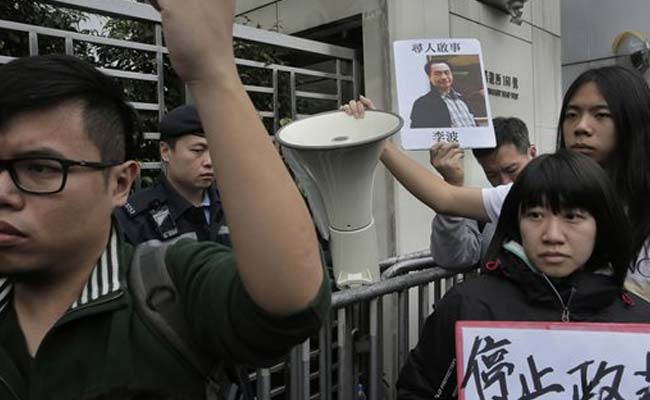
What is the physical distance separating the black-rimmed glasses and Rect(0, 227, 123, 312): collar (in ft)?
0.67

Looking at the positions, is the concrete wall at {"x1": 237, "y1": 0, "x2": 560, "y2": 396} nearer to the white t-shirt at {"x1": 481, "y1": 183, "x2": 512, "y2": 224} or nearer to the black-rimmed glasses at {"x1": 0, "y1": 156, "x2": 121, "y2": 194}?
the white t-shirt at {"x1": 481, "y1": 183, "x2": 512, "y2": 224}

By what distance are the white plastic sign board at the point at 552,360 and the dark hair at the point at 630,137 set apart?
0.60m

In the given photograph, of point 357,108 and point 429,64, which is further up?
point 429,64

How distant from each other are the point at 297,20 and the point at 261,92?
1198 millimetres

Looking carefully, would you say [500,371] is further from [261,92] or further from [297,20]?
[297,20]

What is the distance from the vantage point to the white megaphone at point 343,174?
2.31 meters

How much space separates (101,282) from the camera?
3.76ft

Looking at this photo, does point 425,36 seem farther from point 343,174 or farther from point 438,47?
point 343,174

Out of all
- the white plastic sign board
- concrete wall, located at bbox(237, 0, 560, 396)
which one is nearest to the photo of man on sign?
the white plastic sign board

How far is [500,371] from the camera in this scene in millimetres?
1636

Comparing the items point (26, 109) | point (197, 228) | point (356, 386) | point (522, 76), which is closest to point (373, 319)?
point (356, 386)

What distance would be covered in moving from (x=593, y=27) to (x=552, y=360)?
413 inches

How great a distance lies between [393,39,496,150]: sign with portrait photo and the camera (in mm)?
2826

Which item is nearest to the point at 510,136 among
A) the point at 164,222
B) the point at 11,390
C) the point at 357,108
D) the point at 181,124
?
the point at 357,108
